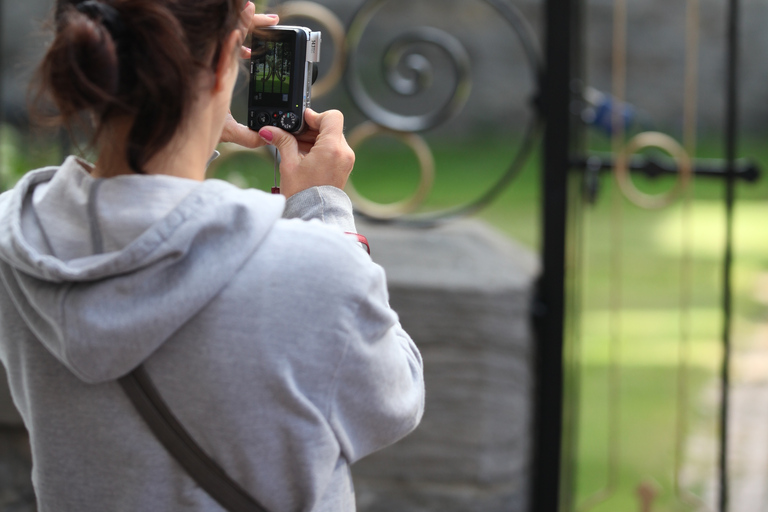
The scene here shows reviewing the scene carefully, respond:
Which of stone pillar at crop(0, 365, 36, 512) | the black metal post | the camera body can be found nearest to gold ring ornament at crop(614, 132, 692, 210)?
the black metal post

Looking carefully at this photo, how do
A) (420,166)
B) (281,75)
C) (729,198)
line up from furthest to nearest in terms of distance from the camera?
(420,166), (729,198), (281,75)

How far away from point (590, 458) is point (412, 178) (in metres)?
3.82

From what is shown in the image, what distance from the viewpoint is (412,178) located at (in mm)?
6516

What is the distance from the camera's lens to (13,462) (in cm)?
210

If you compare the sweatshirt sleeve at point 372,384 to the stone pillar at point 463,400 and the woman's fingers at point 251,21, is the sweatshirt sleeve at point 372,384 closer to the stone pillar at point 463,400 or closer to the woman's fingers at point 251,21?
the woman's fingers at point 251,21

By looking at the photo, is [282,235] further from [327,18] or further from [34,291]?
[327,18]

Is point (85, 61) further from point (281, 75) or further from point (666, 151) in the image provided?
point (666, 151)

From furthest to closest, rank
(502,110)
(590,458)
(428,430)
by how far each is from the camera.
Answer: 1. (502,110)
2. (590,458)
3. (428,430)

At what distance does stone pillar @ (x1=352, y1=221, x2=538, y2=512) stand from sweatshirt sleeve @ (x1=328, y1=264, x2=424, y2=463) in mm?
1167

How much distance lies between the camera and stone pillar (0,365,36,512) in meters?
2.07

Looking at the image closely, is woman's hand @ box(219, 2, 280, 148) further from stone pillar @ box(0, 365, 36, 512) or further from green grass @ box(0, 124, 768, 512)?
stone pillar @ box(0, 365, 36, 512)

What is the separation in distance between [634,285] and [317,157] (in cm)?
430

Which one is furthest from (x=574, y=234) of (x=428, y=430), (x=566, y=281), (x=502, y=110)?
(x=502, y=110)

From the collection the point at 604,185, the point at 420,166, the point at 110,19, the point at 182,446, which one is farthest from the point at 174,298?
the point at 604,185
